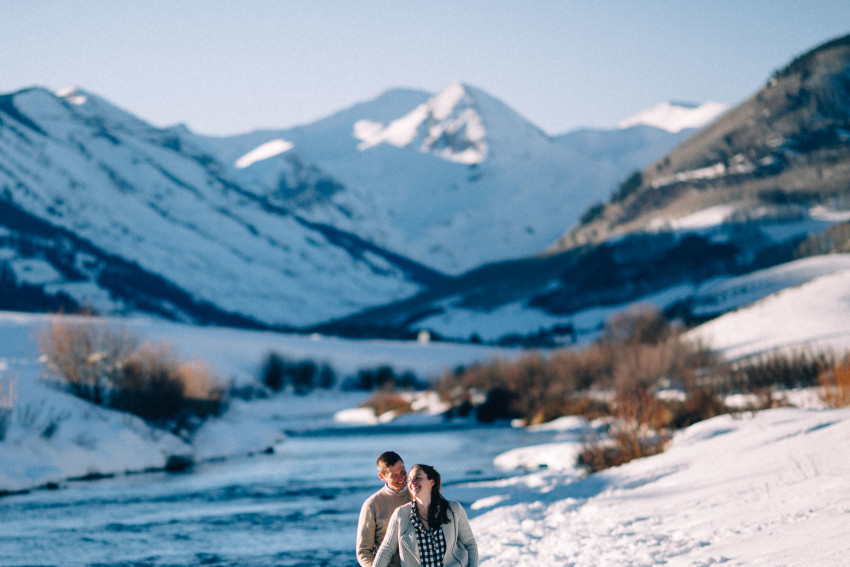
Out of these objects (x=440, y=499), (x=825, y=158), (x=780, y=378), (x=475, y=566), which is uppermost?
(x=825, y=158)

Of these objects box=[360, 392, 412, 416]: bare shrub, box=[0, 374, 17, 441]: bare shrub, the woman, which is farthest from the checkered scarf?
box=[360, 392, 412, 416]: bare shrub

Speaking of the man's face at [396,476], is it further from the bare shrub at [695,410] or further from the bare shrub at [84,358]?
the bare shrub at [84,358]

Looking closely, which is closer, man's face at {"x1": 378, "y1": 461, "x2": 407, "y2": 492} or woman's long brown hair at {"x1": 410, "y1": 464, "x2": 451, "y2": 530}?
woman's long brown hair at {"x1": 410, "y1": 464, "x2": 451, "y2": 530}

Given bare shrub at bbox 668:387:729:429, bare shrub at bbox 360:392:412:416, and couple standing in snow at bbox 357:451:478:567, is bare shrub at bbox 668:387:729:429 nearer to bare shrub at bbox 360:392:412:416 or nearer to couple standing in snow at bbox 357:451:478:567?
couple standing in snow at bbox 357:451:478:567

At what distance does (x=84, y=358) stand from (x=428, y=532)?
149 ft

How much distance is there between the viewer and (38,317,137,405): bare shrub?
49472 mm

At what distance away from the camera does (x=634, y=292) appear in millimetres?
182875

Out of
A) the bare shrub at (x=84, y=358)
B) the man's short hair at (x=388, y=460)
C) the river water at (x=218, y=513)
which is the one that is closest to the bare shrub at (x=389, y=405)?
the bare shrub at (x=84, y=358)

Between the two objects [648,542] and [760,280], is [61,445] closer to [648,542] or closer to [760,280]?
[648,542]

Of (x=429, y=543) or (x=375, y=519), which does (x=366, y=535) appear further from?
(x=429, y=543)

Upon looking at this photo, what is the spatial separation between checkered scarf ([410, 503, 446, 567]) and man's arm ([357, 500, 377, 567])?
2.11 ft

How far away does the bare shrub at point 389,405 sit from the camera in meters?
81.2

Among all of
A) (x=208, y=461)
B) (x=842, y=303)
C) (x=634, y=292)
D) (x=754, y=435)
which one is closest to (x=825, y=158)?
(x=634, y=292)

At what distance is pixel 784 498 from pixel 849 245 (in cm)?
11895
